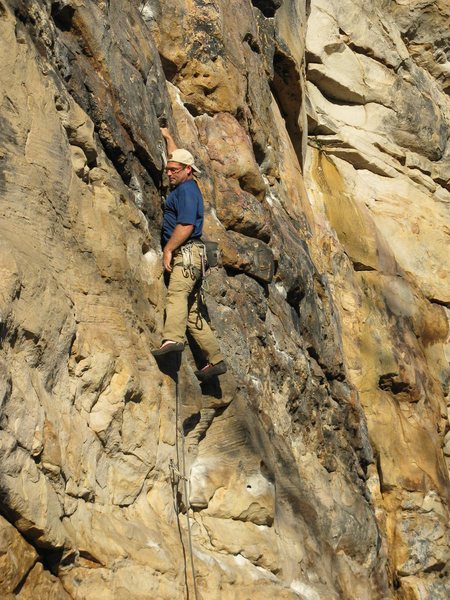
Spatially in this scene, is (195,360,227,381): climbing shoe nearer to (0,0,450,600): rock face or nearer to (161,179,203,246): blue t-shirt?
(0,0,450,600): rock face

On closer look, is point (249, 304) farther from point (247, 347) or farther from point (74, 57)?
point (74, 57)

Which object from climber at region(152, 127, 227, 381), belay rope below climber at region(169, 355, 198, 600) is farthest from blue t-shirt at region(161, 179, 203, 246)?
belay rope below climber at region(169, 355, 198, 600)

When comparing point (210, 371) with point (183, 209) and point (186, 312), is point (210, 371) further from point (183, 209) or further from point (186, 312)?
point (183, 209)

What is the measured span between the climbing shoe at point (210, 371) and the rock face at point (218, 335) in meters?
0.11

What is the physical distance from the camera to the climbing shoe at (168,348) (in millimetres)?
8000

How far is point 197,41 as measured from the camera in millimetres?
10977

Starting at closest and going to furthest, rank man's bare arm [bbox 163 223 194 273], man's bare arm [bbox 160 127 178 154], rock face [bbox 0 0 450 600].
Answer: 1. rock face [bbox 0 0 450 600]
2. man's bare arm [bbox 163 223 194 273]
3. man's bare arm [bbox 160 127 178 154]

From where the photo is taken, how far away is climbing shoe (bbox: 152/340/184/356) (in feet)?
26.2

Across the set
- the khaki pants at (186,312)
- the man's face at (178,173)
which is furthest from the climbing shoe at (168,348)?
the man's face at (178,173)

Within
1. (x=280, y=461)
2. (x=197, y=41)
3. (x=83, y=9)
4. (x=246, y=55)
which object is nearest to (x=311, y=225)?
(x=246, y=55)

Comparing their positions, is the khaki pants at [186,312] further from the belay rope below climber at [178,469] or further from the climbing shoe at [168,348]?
the belay rope below climber at [178,469]

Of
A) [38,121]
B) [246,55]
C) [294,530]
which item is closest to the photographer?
[38,121]

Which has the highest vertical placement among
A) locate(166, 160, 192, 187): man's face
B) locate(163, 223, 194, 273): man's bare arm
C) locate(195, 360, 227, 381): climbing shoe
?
locate(166, 160, 192, 187): man's face

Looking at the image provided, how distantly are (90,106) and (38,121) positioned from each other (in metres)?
1.07
